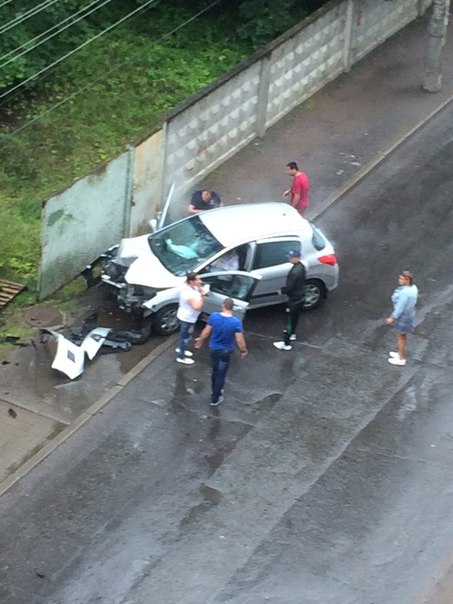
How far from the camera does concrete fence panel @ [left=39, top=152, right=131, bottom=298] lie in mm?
17547

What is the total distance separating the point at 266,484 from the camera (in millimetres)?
14125

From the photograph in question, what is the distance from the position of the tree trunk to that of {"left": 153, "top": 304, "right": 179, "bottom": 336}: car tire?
10.6 meters

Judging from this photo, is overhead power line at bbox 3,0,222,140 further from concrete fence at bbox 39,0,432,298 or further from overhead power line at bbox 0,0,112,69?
concrete fence at bbox 39,0,432,298

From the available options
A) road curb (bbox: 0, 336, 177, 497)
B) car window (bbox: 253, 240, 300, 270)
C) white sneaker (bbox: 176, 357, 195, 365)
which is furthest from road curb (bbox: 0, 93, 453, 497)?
car window (bbox: 253, 240, 300, 270)

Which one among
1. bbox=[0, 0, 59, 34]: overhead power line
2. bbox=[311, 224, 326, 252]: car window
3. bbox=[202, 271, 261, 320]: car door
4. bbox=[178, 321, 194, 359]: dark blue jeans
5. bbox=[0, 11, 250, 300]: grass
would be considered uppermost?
bbox=[0, 0, 59, 34]: overhead power line

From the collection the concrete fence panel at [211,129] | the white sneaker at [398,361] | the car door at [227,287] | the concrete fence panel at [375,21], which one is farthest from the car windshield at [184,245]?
the concrete fence panel at [375,21]

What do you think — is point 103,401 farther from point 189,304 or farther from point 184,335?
point 189,304

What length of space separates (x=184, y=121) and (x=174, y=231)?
320 cm

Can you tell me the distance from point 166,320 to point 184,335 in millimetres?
744

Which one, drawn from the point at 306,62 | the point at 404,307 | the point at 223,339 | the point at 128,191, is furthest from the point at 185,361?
the point at 306,62

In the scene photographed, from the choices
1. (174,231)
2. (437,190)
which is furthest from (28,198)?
(437,190)

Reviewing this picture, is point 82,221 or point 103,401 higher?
point 82,221

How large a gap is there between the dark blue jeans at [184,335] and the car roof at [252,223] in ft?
4.91

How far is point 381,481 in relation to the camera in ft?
46.8
